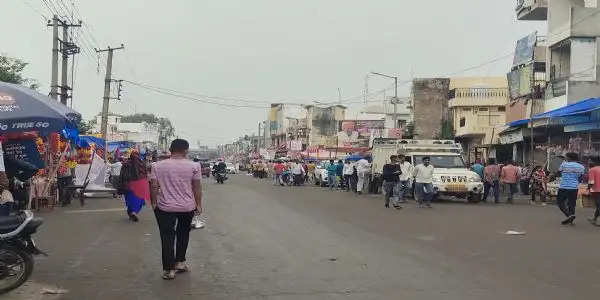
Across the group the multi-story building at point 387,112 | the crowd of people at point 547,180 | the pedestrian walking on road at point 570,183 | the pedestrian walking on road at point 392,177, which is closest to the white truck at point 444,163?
the crowd of people at point 547,180

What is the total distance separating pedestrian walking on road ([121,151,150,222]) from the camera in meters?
15.5

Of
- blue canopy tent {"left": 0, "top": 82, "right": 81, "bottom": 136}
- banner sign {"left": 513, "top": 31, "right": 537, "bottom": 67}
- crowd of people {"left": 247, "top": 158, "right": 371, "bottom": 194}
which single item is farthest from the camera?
banner sign {"left": 513, "top": 31, "right": 537, "bottom": 67}

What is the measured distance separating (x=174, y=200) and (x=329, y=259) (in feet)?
8.59

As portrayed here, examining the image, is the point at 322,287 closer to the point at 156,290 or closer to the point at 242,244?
the point at 156,290

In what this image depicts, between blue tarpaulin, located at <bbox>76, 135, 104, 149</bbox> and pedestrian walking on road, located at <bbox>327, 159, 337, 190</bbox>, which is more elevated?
blue tarpaulin, located at <bbox>76, 135, 104, 149</bbox>

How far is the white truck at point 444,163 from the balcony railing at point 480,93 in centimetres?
1867

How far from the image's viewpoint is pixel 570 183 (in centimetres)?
1458

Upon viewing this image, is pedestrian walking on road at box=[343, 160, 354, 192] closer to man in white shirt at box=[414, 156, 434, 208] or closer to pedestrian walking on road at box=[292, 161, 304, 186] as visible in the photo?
pedestrian walking on road at box=[292, 161, 304, 186]

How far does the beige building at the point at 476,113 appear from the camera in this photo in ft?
146

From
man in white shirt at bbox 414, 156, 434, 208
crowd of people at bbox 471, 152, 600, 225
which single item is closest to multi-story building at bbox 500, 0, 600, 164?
crowd of people at bbox 471, 152, 600, 225

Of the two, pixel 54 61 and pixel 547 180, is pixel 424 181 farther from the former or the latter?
pixel 54 61

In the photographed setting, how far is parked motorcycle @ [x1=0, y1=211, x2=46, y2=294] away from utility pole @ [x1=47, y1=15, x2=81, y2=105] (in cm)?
2168

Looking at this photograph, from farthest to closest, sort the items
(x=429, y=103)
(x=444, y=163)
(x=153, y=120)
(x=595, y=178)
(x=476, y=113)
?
(x=153, y=120), (x=429, y=103), (x=476, y=113), (x=444, y=163), (x=595, y=178)

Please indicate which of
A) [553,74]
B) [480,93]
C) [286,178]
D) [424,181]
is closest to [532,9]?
[553,74]
